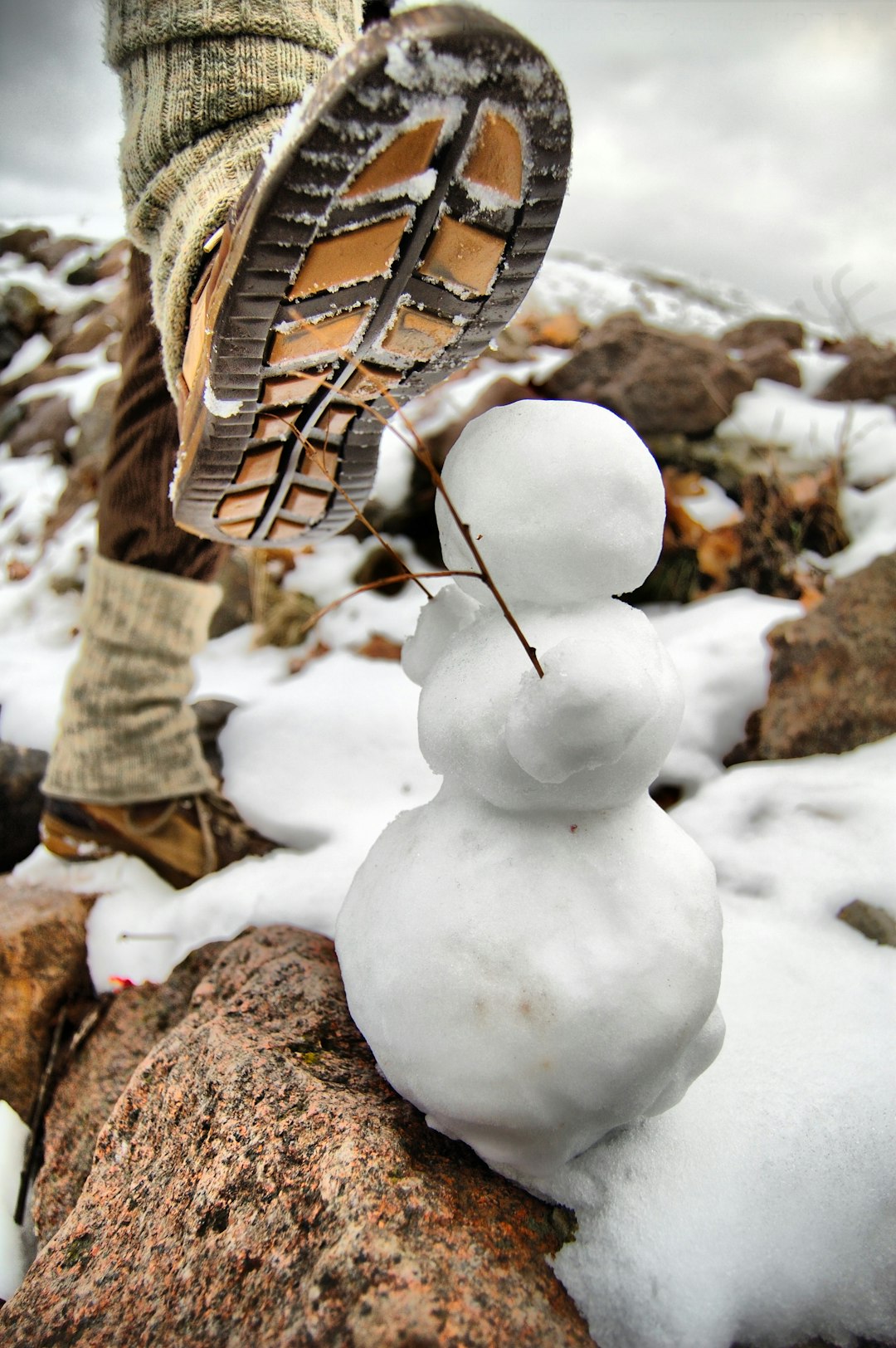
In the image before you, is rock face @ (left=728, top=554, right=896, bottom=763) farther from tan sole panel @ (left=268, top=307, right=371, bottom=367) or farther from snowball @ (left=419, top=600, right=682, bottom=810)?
tan sole panel @ (left=268, top=307, right=371, bottom=367)

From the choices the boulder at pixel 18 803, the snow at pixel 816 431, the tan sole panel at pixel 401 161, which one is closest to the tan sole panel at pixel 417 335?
the tan sole panel at pixel 401 161

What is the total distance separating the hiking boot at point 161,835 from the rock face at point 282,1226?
65 cm

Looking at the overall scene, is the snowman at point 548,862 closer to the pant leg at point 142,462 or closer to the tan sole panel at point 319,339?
the tan sole panel at point 319,339

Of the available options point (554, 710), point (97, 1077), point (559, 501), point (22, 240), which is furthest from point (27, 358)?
point (554, 710)

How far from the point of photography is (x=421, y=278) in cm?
76

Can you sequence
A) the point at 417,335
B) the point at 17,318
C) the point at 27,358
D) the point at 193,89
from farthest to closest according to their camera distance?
1. the point at 17,318
2. the point at 27,358
3. the point at 193,89
4. the point at 417,335

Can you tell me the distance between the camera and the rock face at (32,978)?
1.07 metres

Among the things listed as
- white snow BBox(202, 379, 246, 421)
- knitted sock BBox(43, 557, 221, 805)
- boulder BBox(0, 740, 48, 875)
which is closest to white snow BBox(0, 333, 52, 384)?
boulder BBox(0, 740, 48, 875)

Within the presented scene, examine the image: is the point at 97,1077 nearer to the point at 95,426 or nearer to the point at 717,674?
the point at 717,674

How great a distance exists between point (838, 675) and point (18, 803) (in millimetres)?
1581

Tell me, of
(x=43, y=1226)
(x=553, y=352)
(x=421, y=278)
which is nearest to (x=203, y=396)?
(x=421, y=278)

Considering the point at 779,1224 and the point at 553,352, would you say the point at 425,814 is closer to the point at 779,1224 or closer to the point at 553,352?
the point at 779,1224

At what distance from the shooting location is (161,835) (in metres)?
1.48

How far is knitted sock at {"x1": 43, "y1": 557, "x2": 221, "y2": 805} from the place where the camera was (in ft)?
4.52
